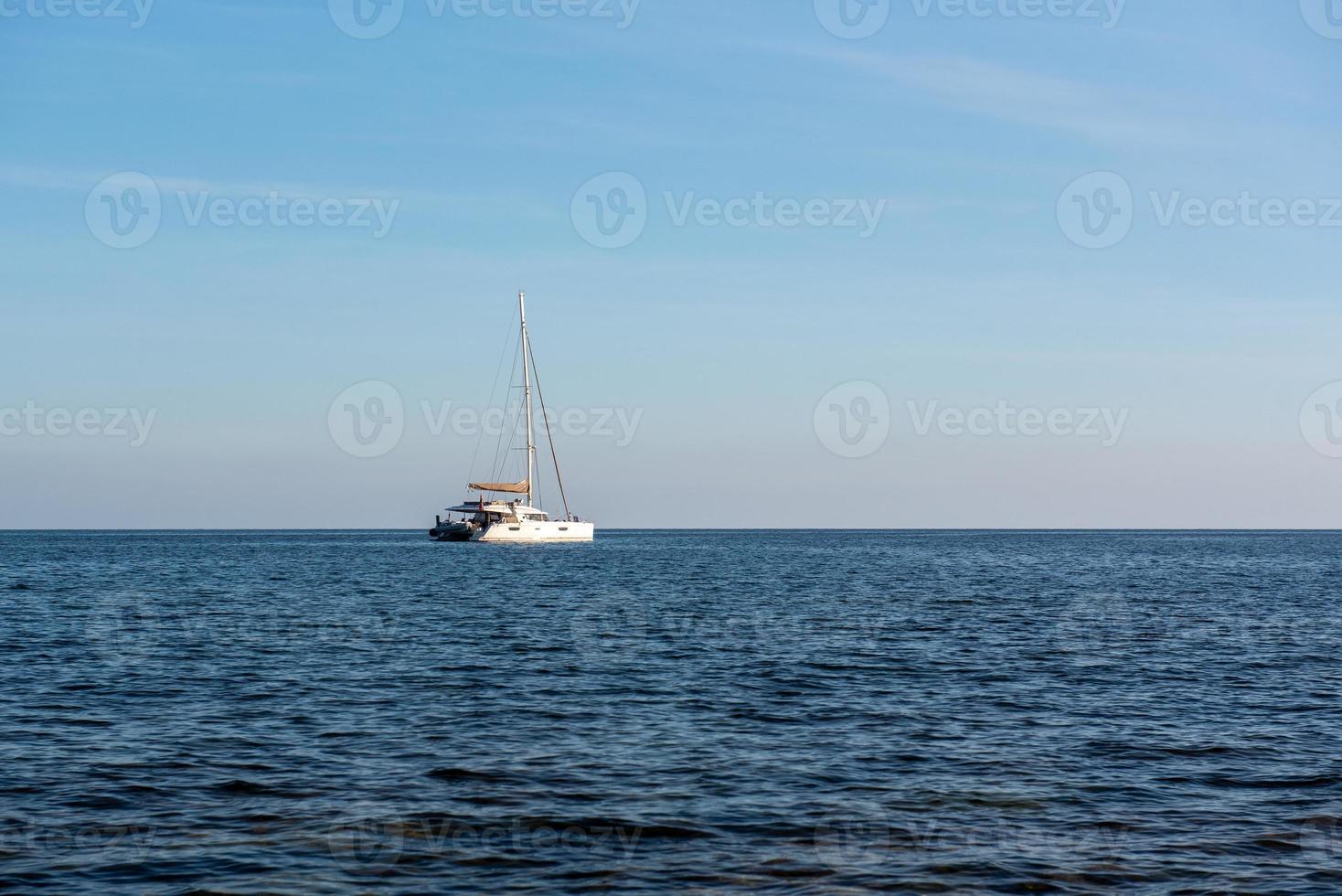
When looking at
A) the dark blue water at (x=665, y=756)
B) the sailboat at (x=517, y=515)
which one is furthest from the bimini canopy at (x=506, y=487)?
the dark blue water at (x=665, y=756)

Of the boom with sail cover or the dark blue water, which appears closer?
the dark blue water

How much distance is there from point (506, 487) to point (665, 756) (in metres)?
127

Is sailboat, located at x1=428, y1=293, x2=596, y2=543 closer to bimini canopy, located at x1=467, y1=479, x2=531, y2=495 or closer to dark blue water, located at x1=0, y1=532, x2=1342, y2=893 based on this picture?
bimini canopy, located at x1=467, y1=479, x2=531, y2=495

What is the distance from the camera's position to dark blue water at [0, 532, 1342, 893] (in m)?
15.6

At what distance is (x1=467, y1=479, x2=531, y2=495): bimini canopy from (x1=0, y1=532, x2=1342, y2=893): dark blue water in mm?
97122

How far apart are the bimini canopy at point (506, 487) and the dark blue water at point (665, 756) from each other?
97.1 m

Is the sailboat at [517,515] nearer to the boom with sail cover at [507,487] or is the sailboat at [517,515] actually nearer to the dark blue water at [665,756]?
the boom with sail cover at [507,487]

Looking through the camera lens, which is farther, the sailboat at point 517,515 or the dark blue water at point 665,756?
the sailboat at point 517,515

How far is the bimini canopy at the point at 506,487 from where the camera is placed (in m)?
146

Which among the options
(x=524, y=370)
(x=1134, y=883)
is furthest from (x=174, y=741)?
(x=524, y=370)

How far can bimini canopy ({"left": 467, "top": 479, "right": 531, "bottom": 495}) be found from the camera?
146000 millimetres

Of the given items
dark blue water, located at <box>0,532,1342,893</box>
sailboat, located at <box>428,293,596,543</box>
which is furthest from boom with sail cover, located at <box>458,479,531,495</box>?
dark blue water, located at <box>0,532,1342,893</box>

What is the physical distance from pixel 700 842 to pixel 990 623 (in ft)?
117

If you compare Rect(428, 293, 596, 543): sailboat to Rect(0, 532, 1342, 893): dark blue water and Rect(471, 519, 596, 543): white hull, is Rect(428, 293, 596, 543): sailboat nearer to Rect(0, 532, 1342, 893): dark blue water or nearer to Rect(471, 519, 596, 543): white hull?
Rect(471, 519, 596, 543): white hull
